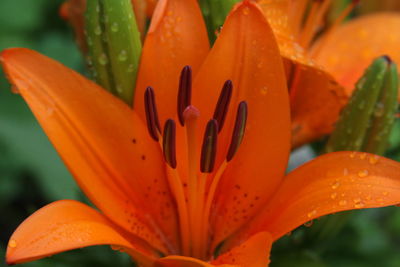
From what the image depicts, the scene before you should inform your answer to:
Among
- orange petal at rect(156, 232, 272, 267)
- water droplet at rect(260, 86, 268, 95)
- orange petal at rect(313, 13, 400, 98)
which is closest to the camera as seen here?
orange petal at rect(156, 232, 272, 267)

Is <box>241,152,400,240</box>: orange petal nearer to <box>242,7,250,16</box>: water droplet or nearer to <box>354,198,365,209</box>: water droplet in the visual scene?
<box>354,198,365,209</box>: water droplet

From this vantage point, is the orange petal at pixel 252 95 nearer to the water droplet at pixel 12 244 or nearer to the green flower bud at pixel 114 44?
the green flower bud at pixel 114 44

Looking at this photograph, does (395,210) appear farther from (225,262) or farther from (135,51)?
(135,51)

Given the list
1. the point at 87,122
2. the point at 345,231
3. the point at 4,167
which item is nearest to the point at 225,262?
the point at 87,122

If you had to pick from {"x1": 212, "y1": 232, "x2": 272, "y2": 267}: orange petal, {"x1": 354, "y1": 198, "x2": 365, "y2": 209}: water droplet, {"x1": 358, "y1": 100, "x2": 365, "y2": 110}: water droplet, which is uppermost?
{"x1": 358, "y1": 100, "x2": 365, "y2": 110}: water droplet

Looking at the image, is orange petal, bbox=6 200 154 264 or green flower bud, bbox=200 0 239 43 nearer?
orange petal, bbox=6 200 154 264

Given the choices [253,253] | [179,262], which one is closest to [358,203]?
[253,253]

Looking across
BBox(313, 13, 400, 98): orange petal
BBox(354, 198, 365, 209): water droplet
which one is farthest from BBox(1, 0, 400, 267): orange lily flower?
BBox(313, 13, 400, 98): orange petal
